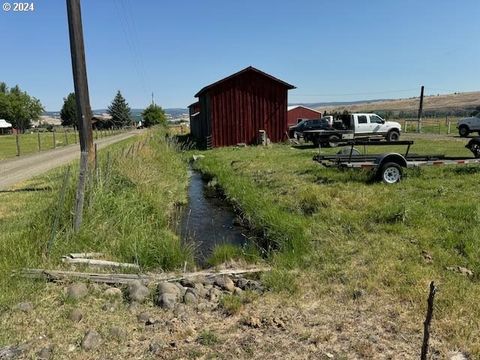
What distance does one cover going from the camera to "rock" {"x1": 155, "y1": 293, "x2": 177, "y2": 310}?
476 centimetres

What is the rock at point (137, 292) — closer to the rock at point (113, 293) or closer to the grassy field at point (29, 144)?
the rock at point (113, 293)

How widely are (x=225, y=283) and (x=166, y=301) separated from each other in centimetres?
87

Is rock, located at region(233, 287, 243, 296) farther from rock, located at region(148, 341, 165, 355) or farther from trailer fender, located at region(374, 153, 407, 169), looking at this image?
trailer fender, located at region(374, 153, 407, 169)

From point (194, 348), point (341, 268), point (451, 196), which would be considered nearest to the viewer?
point (194, 348)

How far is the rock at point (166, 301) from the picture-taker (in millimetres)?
4762

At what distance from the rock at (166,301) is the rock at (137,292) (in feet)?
0.50

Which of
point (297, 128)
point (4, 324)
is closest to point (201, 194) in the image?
point (4, 324)

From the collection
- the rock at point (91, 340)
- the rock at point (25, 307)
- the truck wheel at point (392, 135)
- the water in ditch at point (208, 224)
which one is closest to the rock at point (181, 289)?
the rock at point (91, 340)

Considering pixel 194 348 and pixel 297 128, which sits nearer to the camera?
pixel 194 348

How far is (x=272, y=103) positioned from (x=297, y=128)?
616cm

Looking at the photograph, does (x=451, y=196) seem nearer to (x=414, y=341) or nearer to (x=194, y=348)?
(x=414, y=341)

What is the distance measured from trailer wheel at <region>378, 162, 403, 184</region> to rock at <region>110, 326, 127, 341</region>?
8.13 metres

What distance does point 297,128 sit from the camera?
1300 inches

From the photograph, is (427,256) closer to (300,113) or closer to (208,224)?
(208,224)
